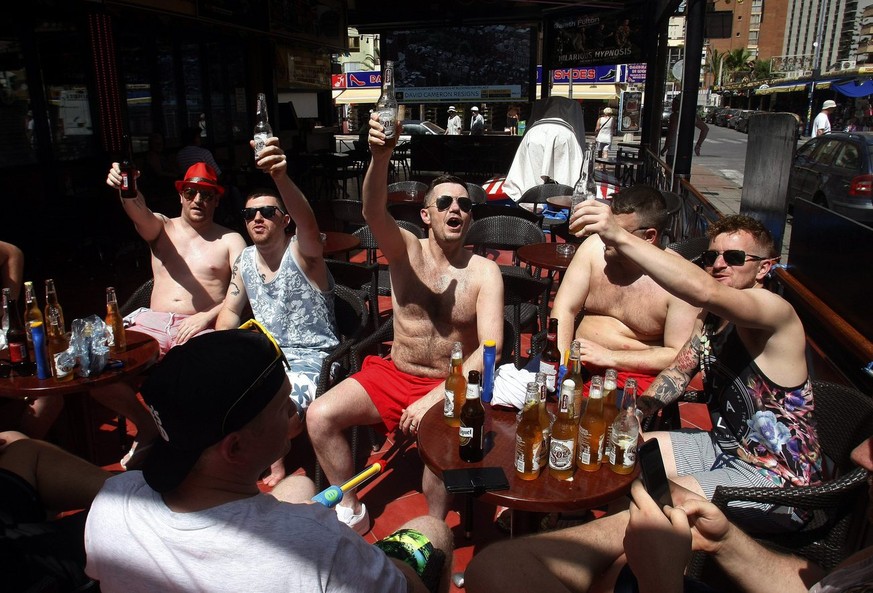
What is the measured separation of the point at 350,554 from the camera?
124 centimetres

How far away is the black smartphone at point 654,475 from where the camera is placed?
155cm

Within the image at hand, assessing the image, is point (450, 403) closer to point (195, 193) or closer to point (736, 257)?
point (736, 257)

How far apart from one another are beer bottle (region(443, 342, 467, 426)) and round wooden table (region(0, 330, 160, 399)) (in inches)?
60.4

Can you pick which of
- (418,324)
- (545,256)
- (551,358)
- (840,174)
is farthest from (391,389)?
(840,174)

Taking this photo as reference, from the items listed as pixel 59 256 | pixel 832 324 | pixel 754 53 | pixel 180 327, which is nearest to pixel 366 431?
pixel 180 327

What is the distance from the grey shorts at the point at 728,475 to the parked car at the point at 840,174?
6.98 metres

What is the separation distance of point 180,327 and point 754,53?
4823 inches

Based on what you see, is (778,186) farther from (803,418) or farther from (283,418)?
(283,418)

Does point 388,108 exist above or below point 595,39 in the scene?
below

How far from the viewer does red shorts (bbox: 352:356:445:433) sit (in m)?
2.83

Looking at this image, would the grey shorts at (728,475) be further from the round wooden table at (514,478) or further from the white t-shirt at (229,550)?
the white t-shirt at (229,550)

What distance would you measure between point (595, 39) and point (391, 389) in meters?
10.3

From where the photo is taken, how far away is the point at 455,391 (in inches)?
90.3

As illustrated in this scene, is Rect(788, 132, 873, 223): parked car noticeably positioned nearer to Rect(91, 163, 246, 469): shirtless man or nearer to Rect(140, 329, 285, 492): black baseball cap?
Rect(91, 163, 246, 469): shirtless man
